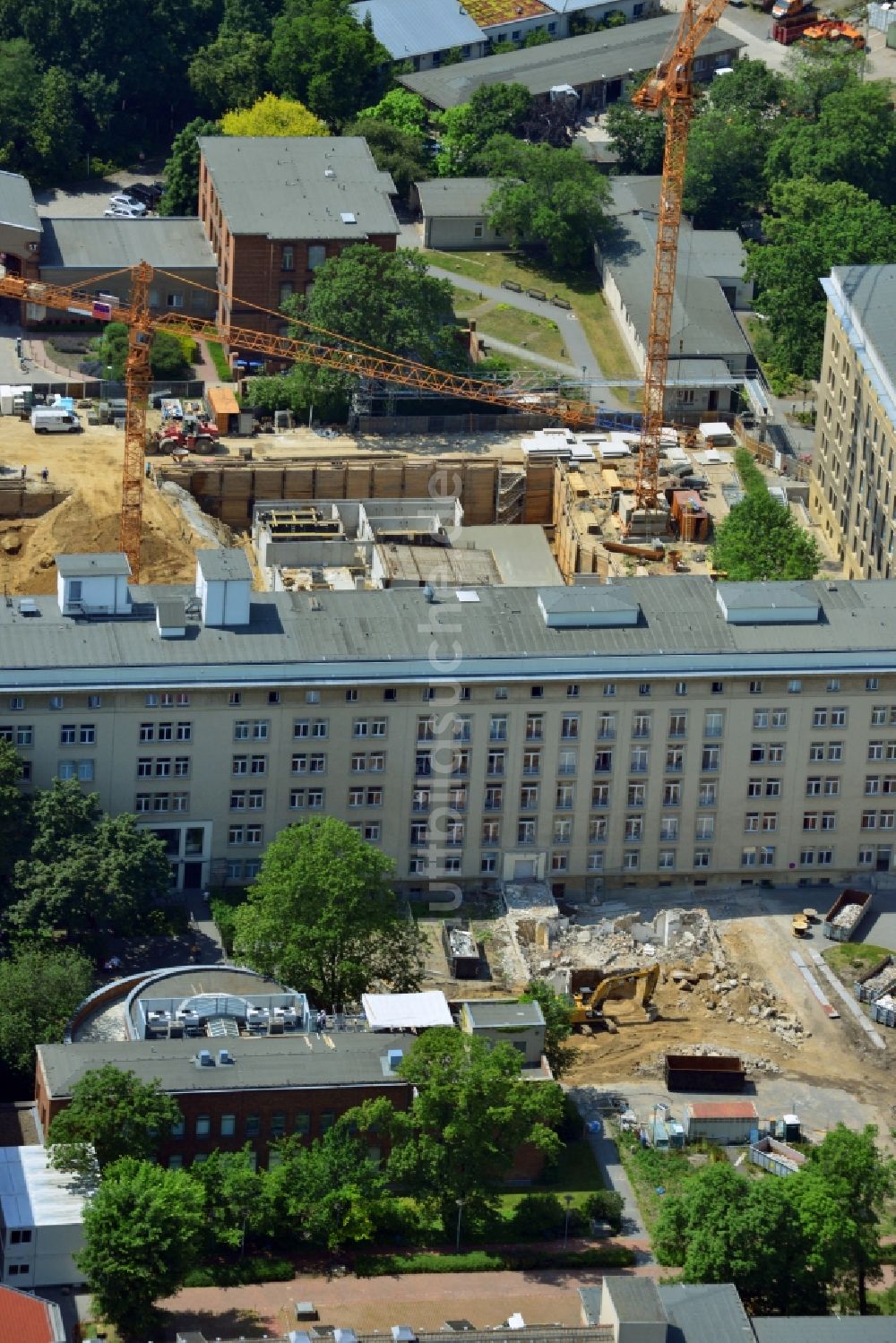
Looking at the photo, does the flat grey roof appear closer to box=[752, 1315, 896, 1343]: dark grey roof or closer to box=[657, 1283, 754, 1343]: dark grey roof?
box=[657, 1283, 754, 1343]: dark grey roof

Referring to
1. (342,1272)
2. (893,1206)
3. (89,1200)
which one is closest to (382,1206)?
(342,1272)

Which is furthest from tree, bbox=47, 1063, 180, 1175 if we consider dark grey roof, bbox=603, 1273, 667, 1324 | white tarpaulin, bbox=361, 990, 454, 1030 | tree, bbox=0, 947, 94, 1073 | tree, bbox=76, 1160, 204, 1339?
dark grey roof, bbox=603, 1273, 667, 1324

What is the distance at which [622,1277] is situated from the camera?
174000 mm

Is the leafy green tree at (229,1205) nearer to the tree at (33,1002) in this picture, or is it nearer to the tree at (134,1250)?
the tree at (134,1250)

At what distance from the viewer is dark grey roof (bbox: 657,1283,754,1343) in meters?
173

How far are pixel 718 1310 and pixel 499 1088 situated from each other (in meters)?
20.5

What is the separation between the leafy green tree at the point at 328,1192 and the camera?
187 meters

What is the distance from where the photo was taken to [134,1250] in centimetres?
17825

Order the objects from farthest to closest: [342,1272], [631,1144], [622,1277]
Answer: [631,1144]
[342,1272]
[622,1277]

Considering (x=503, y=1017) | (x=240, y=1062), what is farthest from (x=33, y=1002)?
(x=503, y=1017)

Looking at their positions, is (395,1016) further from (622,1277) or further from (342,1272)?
(622,1277)

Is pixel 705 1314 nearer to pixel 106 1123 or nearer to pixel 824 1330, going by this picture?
pixel 824 1330

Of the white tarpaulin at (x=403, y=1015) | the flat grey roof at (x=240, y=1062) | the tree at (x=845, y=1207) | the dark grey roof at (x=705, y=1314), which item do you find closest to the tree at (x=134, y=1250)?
the flat grey roof at (x=240, y=1062)

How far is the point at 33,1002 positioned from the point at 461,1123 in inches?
994
